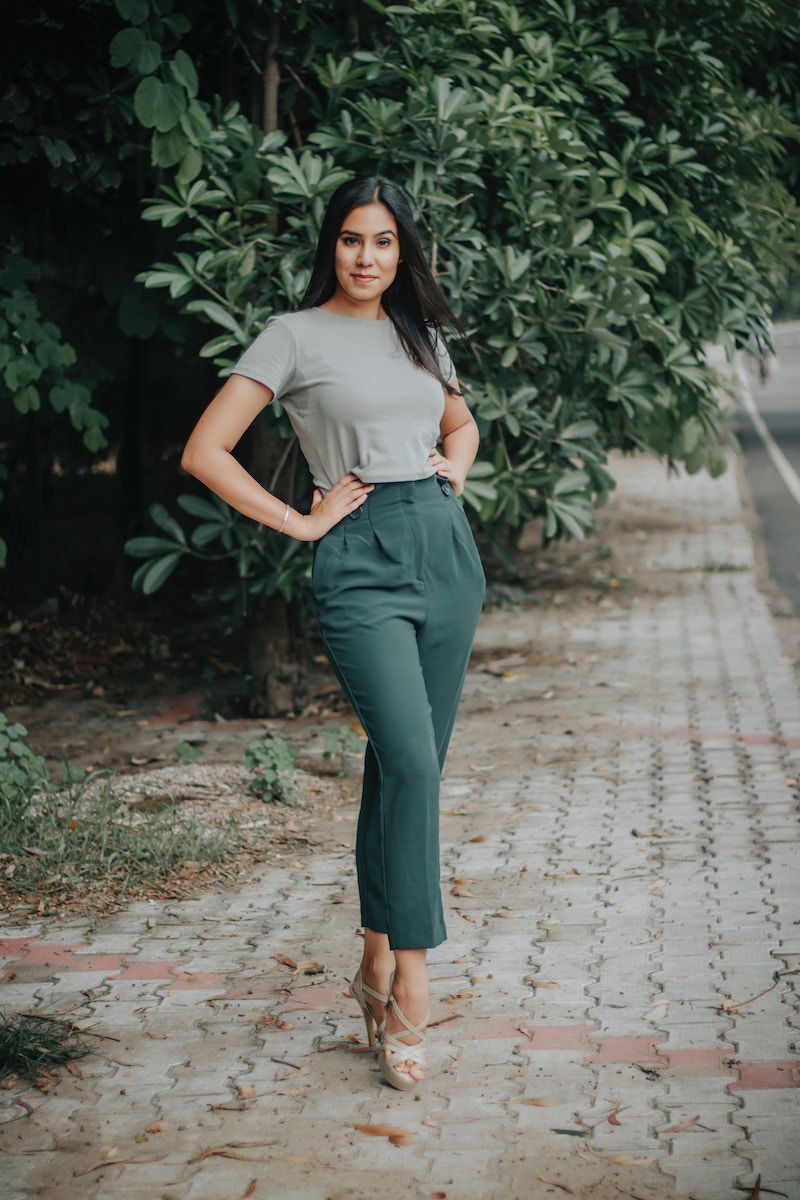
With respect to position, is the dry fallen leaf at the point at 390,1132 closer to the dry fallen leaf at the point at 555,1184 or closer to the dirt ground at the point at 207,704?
the dry fallen leaf at the point at 555,1184

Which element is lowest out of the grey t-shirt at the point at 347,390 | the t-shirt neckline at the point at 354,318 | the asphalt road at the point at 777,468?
the asphalt road at the point at 777,468

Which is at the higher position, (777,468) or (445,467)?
(445,467)

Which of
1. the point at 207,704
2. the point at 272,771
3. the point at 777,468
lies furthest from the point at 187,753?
the point at 777,468

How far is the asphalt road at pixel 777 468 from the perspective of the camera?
12284mm

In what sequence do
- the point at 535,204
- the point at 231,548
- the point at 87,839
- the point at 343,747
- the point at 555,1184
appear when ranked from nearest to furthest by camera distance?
the point at 555,1184 < the point at 87,839 < the point at 535,204 < the point at 343,747 < the point at 231,548

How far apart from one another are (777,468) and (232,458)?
17180 millimetres

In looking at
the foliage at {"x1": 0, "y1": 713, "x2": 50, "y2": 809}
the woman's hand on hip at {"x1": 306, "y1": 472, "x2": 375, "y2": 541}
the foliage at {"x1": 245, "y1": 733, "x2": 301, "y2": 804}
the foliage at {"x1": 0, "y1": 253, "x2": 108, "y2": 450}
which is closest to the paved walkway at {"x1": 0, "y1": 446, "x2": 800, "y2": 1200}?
the foliage at {"x1": 245, "y1": 733, "x2": 301, "y2": 804}

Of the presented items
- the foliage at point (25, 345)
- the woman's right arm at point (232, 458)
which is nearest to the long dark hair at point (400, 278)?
the woman's right arm at point (232, 458)

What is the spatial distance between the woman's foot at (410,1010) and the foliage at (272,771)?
2415mm

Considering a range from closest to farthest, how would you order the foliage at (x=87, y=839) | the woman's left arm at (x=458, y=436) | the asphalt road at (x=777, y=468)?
the woman's left arm at (x=458, y=436) < the foliage at (x=87, y=839) < the asphalt road at (x=777, y=468)

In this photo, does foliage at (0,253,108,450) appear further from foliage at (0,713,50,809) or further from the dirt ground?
the dirt ground

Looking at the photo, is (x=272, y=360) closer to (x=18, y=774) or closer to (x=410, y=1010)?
A: (x=410, y=1010)

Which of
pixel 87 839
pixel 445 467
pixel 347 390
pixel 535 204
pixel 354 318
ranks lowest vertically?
pixel 87 839

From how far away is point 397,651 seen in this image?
3328mm
